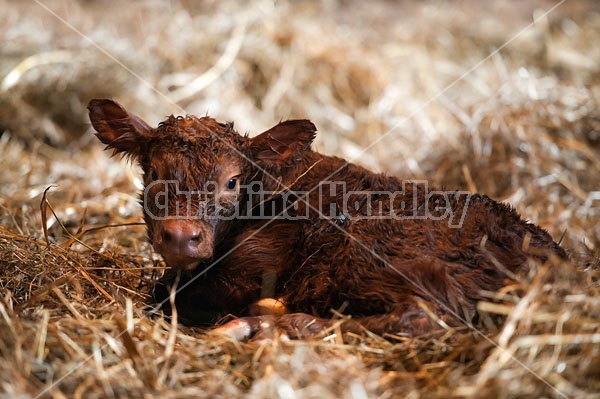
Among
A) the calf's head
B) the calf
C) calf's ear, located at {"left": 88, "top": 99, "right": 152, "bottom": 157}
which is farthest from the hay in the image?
calf's ear, located at {"left": 88, "top": 99, "right": 152, "bottom": 157}

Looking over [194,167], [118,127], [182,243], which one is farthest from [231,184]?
[118,127]

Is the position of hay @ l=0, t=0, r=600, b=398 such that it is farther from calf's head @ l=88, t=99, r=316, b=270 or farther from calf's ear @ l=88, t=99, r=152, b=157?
calf's ear @ l=88, t=99, r=152, b=157

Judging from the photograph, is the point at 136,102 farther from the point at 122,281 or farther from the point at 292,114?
the point at 122,281

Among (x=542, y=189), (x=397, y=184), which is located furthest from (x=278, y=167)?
(x=542, y=189)

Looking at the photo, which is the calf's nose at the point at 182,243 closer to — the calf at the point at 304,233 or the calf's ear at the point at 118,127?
the calf at the point at 304,233

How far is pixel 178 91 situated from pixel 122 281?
11.7ft

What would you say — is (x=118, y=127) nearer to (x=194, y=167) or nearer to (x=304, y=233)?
(x=194, y=167)

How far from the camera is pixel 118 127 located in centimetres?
369

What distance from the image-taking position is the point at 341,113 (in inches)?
281

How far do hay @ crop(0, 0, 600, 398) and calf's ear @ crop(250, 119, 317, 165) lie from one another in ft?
3.11

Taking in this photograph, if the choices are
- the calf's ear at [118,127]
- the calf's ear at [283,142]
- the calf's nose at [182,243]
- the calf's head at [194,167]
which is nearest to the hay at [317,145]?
the calf's nose at [182,243]

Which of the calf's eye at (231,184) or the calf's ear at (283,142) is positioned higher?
the calf's ear at (283,142)

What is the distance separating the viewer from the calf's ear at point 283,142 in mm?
→ 3541

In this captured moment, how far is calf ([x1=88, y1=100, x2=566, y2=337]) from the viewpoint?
9.90 feet
